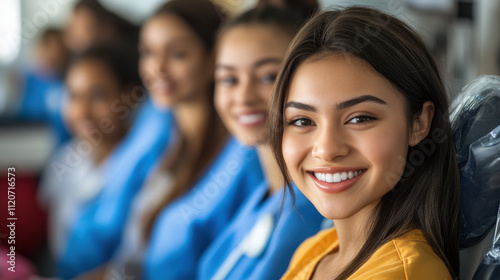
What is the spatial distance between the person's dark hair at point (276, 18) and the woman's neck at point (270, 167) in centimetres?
20

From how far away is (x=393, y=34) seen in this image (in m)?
0.60

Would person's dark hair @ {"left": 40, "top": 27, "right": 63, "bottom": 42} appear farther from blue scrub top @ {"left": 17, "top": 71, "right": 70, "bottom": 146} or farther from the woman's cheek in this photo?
the woman's cheek

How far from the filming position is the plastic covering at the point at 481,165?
1.97 ft

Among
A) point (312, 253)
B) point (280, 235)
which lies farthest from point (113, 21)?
point (312, 253)

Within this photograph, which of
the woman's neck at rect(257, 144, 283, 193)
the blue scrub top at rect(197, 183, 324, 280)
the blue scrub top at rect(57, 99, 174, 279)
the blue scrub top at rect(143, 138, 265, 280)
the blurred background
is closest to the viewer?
the blue scrub top at rect(197, 183, 324, 280)

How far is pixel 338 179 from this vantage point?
613mm

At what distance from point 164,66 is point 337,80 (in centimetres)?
86

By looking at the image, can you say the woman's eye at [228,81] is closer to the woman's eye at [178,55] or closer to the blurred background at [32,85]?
the woman's eye at [178,55]

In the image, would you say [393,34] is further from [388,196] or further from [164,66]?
[164,66]

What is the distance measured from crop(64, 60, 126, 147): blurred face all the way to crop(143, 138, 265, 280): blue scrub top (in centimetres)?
48

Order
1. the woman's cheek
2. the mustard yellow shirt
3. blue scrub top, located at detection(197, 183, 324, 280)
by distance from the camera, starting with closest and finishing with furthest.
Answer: the mustard yellow shirt → the woman's cheek → blue scrub top, located at detection(197, 183, 324, 280)

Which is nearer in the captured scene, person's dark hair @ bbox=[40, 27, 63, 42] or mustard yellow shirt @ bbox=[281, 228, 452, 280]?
mustard yellow shirt @ bbox=[281, 228, 452, 280]

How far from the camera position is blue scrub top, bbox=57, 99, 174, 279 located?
1.69 m

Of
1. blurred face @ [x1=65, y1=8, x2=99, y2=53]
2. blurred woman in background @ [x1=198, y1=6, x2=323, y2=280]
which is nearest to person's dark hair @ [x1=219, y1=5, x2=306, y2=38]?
blurred woman in background @ [x1=198, y1=6, x2=323, y2=280]
